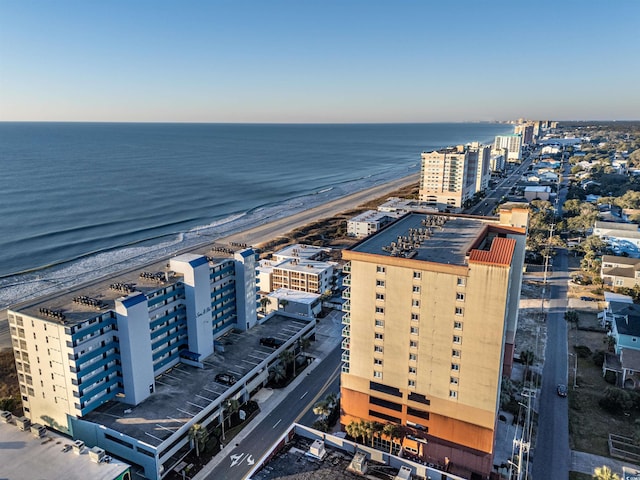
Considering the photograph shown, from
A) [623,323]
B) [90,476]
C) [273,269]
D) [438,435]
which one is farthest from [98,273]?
[623,323]

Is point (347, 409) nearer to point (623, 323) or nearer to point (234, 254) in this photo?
point (234, 254)

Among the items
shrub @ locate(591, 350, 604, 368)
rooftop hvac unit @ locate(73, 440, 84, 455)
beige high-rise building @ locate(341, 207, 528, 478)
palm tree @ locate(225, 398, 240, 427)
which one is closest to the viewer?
rooftop hvac unit @ locate(73, 440, 84, 455)

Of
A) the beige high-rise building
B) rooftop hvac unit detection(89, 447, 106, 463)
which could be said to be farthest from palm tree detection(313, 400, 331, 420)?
rooftop hvac unit detection(89, 447, 106, 463)

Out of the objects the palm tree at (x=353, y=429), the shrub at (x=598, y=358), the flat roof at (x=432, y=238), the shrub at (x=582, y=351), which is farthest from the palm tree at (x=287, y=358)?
the shrub at (x=598, y=358)

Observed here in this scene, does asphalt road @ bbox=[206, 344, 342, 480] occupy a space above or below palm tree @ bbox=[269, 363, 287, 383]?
below

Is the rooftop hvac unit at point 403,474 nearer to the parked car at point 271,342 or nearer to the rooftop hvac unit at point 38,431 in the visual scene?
the parked car at point 271,342

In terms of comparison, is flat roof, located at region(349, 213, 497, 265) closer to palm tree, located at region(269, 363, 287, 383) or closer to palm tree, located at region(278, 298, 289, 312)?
palm tree, located at region(269, 363, 287, 383)

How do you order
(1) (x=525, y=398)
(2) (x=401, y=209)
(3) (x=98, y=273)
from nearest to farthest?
(1) (x=525, y=398), (3) (x=98, y=273), (2) (x=401, y=209)
